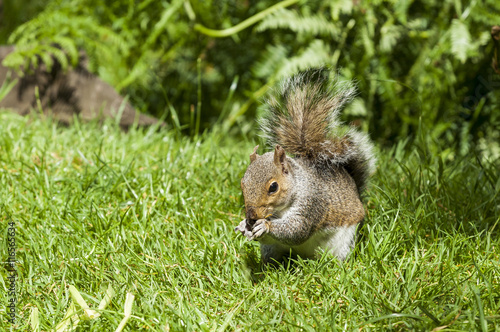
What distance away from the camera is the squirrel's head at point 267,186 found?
1940mm

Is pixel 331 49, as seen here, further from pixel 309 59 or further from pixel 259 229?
pixel 259 229

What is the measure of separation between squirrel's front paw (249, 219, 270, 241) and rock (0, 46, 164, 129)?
2.46 m

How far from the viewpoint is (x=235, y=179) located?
9.20 ft

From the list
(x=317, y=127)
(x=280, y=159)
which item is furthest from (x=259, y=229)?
(x=317, y=127)

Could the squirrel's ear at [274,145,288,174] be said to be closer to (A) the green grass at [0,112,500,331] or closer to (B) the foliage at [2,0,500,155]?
(A) the green grass at [0,112,500,331]

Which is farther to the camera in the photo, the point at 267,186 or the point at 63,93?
the point at 63,93

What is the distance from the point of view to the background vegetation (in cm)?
182

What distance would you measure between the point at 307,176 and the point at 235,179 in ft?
2.48

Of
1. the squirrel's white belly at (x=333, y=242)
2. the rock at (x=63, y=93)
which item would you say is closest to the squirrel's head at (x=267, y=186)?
the squirrel's white belly at (x=333, y=242)

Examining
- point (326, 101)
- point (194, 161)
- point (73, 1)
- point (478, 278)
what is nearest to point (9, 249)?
point (194, 161)

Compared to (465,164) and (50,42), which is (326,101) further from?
(50,42)

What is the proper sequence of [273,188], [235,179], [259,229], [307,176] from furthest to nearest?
[235,179], [307,176], [273,188], [259,229]

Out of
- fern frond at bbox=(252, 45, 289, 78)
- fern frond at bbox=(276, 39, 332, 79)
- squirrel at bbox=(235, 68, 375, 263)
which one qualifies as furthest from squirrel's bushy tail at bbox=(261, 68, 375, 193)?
fern frond at bbox=(252, 45, 289, 78)

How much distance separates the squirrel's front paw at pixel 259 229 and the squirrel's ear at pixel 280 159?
24cm
